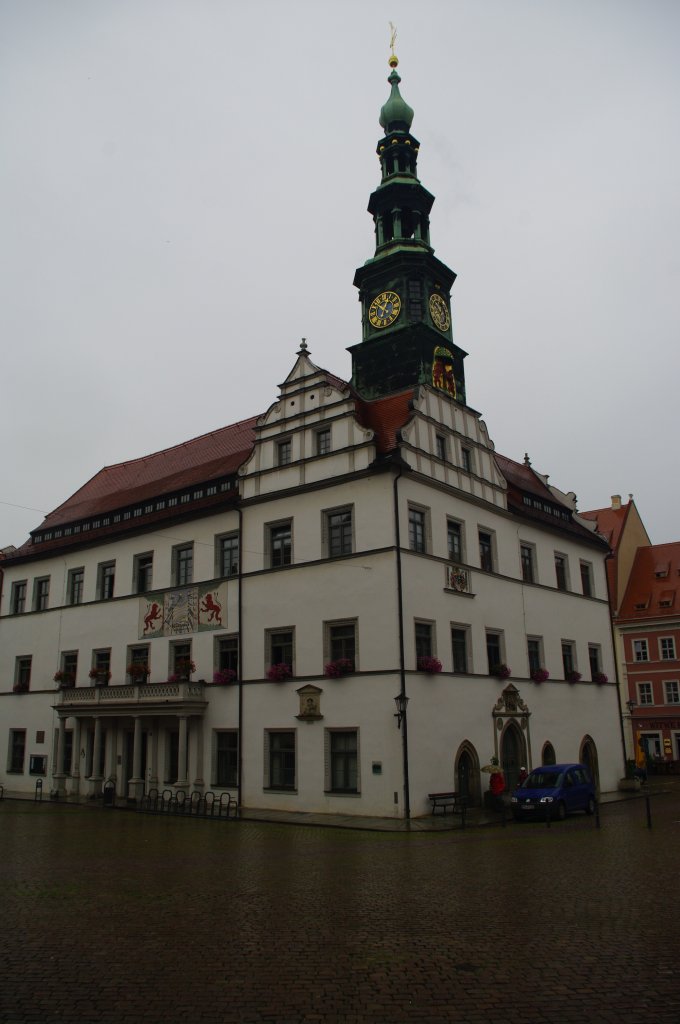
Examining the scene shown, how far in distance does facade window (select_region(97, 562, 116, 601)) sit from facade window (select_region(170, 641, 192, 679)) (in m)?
5.81

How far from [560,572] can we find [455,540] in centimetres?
1026

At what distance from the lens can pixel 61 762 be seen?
121ft

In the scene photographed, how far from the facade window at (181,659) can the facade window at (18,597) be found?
13.4 m

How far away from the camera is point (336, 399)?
101 ft

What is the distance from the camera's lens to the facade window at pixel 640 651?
189 feet

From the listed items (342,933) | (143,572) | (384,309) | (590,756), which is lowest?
(342,933)

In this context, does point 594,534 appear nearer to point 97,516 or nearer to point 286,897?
point 97,516

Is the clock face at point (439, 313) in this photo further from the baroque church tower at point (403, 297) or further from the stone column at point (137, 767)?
the stone column at point (137, 767)

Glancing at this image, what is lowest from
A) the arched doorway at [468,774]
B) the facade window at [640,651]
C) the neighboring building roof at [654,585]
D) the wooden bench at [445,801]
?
the wooden bench at [445,801]

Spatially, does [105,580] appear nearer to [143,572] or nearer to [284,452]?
[143,572]

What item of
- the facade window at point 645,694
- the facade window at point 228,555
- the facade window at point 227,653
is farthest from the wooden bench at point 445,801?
the facade window at point 645,694

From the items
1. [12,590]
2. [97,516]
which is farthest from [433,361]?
[12,590]

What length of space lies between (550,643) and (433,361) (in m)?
13.7

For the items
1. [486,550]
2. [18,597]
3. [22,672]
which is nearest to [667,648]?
[486,550]
